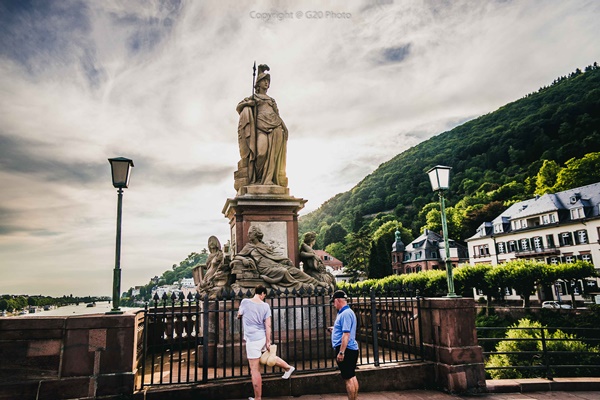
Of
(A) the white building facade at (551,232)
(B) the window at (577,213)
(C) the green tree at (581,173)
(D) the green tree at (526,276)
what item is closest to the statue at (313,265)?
(D) the green tree at (526,276)

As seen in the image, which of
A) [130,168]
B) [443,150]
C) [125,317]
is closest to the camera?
[125,317]

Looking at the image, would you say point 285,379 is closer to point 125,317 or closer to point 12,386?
point 125,317

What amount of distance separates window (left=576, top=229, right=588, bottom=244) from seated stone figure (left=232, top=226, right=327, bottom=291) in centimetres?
4812

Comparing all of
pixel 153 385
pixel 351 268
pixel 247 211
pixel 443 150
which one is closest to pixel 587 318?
pixel 247 211

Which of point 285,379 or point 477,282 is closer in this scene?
point 285,379

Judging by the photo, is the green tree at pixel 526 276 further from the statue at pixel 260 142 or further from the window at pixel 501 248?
the statue at pixel 260 142

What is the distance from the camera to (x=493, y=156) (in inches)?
4444

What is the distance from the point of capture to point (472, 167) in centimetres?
11356

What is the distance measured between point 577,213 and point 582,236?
272cm

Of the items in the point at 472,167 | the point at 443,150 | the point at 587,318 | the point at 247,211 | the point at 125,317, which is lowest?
the point at 587,318

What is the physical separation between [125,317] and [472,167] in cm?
11943

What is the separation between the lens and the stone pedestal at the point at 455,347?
23.1 ft

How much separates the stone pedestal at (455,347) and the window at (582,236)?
157ft

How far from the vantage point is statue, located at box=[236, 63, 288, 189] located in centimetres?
1116
